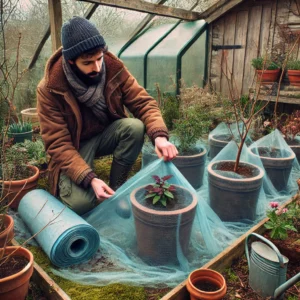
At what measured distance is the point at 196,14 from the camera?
543cm

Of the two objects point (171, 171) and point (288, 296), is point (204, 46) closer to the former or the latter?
point (171, 171)

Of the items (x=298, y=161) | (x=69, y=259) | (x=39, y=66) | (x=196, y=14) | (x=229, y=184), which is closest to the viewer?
(x=69, y=259)

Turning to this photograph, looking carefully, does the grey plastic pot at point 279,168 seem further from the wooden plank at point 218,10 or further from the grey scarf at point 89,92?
the wooden plank at point 218,10

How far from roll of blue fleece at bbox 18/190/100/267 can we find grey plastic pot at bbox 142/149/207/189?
1.22 metres

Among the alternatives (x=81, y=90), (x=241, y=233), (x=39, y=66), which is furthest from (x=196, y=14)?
(x=241, y=233)

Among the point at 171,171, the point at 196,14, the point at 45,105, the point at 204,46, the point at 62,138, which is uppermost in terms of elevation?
the point at 196,14

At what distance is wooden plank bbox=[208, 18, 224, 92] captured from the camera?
18.3 ft

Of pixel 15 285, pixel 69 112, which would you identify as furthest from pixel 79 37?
pixel 15 285

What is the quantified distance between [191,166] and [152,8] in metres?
2.72

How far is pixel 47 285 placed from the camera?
169cm

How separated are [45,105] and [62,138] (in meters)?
0.27

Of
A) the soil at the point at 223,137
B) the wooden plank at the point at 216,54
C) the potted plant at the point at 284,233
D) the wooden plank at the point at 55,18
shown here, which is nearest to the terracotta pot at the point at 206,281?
the potted plant at the point at 284,233

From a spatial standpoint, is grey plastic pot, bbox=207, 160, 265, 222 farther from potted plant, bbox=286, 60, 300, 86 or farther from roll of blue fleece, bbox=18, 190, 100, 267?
potted plant, bbox=286, 60, 300, 86

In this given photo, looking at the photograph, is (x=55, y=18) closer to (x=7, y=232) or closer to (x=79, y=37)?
(x=79, y=37)
